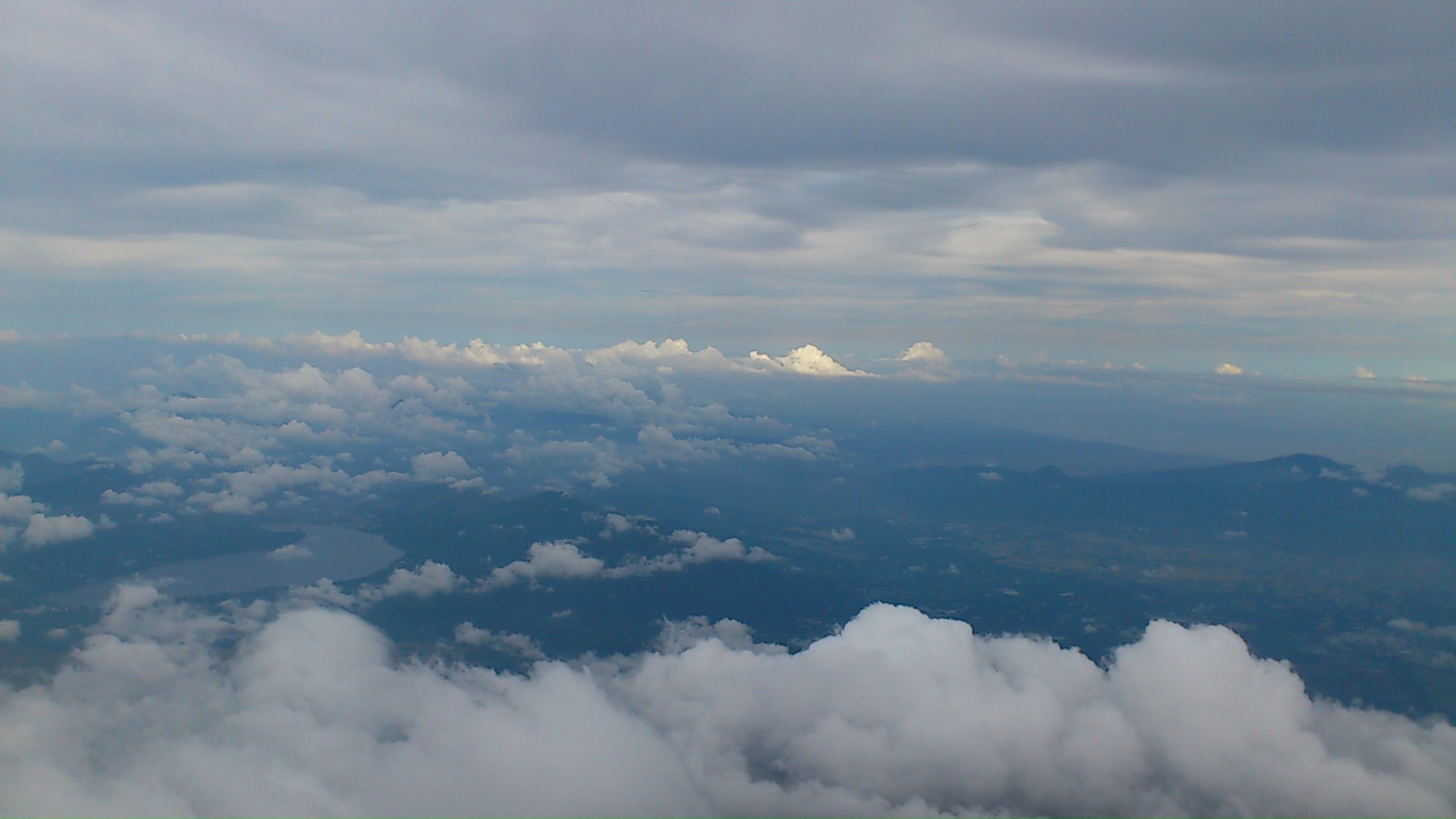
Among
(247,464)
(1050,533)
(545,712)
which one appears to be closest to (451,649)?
(545,712)

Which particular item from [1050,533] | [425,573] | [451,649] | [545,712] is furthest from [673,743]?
[1050,533]

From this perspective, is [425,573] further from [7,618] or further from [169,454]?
[169,454]

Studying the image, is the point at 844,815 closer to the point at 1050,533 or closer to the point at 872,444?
the point at 1050,533

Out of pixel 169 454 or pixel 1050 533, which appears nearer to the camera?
pixel 1050 533

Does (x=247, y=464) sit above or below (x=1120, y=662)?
below

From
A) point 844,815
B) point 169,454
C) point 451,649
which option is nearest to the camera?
point 844,815

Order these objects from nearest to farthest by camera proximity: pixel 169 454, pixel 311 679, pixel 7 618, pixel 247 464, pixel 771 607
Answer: pixel 311 679 → pixel 7 618 → pixel 771 607 → pixel 169 454 → pixel 247 464

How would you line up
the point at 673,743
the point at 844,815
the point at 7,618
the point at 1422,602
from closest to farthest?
the point at 844,815 → the point at 673,743 → the point at 7,618 → the point at 1422,602

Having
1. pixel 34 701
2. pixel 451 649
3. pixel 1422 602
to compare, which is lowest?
pixel 451 649

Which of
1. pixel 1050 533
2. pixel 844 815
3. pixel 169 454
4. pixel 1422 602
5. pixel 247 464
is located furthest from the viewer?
pixel 247 464
